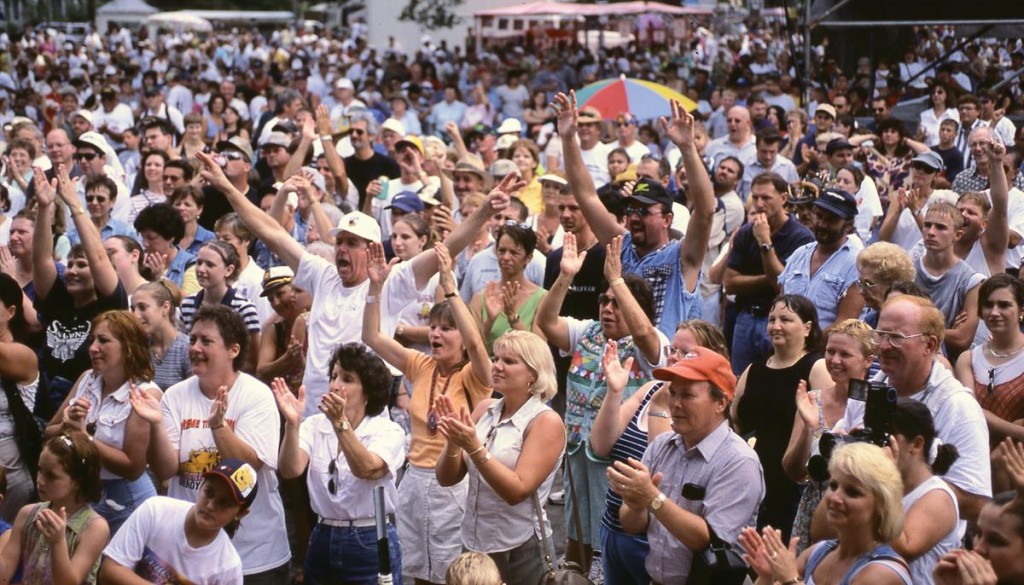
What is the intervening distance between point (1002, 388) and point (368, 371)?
2780mm

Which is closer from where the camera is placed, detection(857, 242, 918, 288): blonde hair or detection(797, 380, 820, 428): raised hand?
detection(797, 380, 820, 428): raised hand

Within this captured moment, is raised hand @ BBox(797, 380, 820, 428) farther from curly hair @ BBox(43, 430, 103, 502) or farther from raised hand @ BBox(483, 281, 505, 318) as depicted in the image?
curly hair @ BBox(43, 430, 103, 502)

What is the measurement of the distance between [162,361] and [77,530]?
170 centimetres

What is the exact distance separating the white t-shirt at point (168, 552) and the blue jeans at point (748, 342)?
11.9 feet

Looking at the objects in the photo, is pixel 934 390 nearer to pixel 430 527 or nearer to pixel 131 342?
pixel 430 527

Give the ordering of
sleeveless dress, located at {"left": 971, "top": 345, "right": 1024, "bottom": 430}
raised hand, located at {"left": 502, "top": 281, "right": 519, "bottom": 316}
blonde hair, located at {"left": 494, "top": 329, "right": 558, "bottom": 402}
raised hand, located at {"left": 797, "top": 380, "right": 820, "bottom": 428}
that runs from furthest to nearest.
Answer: raised hand, located at {"left": 502, "top": 281, "right": 519, "bottom": 316}
sleeveless dress, located at {"left": 971, "top": 345, "right": 1024, "bottom": 430}
blonde hair, located at {"left": 494, "top": 329, "right": 558, "bottom": 402}
raised hand, located at {"left": 797, "top": 380, "right": 820, "bottom": 428}

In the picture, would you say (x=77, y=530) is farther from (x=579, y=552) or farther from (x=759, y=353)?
(x=759, y=353)

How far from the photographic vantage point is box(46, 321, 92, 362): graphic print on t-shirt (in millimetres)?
7453

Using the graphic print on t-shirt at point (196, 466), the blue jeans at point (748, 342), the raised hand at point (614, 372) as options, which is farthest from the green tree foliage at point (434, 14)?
the raised hand at point (614, 372)

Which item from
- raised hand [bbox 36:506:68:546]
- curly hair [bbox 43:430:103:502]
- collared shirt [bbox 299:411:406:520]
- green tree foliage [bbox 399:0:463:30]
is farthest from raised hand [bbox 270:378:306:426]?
green tree foliage [bbox 399:0:463:30]

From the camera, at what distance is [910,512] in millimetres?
4609

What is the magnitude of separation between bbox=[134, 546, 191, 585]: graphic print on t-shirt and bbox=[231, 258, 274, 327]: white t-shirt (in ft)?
9.28

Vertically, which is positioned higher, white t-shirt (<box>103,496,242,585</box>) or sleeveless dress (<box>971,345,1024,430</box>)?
sleeveless dress (<box>971,345,1024,430</box>)

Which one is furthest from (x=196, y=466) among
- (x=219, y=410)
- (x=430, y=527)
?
(x=430, y=527)
